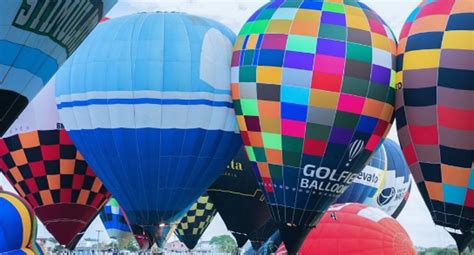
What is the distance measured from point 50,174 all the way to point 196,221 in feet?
15.1

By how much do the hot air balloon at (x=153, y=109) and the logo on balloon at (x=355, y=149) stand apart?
5.95ft

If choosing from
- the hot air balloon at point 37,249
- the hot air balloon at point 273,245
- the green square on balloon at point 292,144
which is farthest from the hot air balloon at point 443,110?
the hot air balloon at point 37,249

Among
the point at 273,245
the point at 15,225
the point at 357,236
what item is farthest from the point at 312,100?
the point at 15,225

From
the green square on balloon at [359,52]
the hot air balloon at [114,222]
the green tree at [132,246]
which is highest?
the green square on balloon at [359,52]

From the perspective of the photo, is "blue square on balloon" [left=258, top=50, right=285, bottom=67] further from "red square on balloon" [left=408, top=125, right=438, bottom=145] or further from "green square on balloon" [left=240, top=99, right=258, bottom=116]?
"red square on balloon" [left=408, top=125, right=438, bottom=145]


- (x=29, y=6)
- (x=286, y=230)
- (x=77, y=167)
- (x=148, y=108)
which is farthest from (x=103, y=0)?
(x=77, y=167)

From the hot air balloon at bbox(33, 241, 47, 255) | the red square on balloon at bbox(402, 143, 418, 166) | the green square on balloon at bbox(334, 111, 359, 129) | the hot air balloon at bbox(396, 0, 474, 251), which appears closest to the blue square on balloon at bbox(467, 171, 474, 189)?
the hot air balloon at bbox(396, 0, 474, 251)

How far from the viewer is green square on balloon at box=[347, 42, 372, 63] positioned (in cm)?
1012

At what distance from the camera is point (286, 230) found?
34.0ft

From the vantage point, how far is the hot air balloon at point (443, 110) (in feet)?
30.0

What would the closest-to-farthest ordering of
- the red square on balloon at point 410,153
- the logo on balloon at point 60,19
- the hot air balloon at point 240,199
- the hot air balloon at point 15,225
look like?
the logo on balloon at point 60,19 → the hot air balloon at point 15,225 → the red square on balloon at point 410,153 → the hot air balloon at point 240,199

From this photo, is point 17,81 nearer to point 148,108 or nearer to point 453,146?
point 148,108

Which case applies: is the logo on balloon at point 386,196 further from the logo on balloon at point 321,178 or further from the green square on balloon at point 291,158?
the green square on balloon at point 291,158

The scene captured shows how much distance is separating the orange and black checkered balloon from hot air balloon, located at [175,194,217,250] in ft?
11.5
